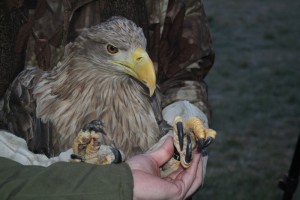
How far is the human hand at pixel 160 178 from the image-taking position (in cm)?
195

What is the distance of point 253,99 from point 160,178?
487 cm

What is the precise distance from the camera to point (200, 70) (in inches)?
111

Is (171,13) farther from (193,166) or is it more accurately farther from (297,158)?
(297,158)

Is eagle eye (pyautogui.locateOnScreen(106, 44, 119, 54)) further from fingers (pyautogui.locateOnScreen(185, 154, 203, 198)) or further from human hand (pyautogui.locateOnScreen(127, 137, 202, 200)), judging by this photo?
fingers (pyautogui.locateOnScreen(185, 154, 203, 198))

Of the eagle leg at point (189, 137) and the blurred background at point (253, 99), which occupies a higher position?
the eagle leg at point (189, 137)

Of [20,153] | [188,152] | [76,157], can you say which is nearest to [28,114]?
[20,153]

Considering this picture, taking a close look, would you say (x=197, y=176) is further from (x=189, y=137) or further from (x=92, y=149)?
(x=92, y=149)

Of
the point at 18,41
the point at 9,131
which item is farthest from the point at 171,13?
the point at 9,131

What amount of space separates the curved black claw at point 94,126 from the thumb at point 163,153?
0.24 metres

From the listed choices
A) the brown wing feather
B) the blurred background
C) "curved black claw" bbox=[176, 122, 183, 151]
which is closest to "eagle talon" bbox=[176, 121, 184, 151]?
"curved black claw" bbox=[176, 122, 183, 151]

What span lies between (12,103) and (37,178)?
721mm

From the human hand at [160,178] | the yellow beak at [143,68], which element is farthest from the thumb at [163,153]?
the yellow beak at [143,68]

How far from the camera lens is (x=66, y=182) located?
1870mm

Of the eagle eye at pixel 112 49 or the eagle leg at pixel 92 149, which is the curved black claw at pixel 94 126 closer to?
the eagle leg at pixel 92 149
